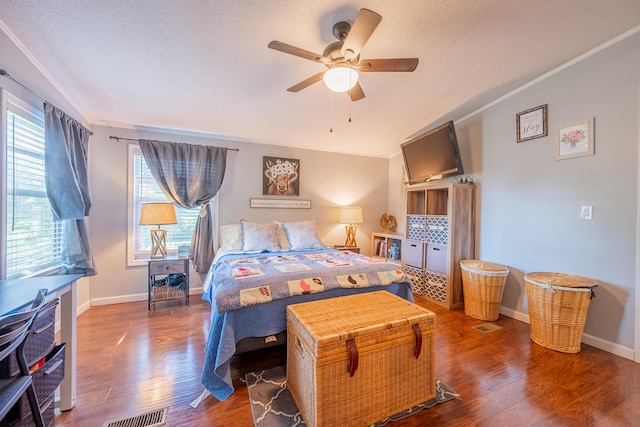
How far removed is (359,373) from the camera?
1.40m

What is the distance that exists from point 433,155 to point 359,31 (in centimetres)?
232

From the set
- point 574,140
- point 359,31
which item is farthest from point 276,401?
point 574,140

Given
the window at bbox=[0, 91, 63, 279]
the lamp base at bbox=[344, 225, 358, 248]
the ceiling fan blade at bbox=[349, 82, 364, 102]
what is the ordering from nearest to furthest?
the window at bbox=[0, 91, 63, 279]
the ceiling fan blade at bbox=[349, 82, 364, 102]
the lamp base at bbox=[344, 225, 358, 248]

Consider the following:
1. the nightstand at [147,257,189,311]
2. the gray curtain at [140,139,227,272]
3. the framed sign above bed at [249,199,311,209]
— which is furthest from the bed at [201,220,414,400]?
the framed sign above bed at [249,199,311,209]

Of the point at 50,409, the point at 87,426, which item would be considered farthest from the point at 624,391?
the point at 50,409

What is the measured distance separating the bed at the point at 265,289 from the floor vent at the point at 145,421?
0.26m

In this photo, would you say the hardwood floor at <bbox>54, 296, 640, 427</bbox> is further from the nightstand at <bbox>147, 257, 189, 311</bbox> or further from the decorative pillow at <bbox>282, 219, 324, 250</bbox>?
the decorative pillow at <bbox>282, 219, 324, 250</bbox>

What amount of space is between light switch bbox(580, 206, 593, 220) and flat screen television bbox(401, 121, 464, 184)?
1.15 meters

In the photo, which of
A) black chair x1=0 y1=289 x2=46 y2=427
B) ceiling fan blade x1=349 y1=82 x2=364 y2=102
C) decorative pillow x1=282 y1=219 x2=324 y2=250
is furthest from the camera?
decorative pillow x1=282 y1=219 x2=324 y2=250

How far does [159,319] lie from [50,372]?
1.62 meters

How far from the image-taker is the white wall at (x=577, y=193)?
2.13 meters

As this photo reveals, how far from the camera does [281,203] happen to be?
3.98 m

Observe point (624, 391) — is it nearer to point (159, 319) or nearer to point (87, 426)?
point (87, 426)

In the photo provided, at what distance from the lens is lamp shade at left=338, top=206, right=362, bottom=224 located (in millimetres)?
4180
